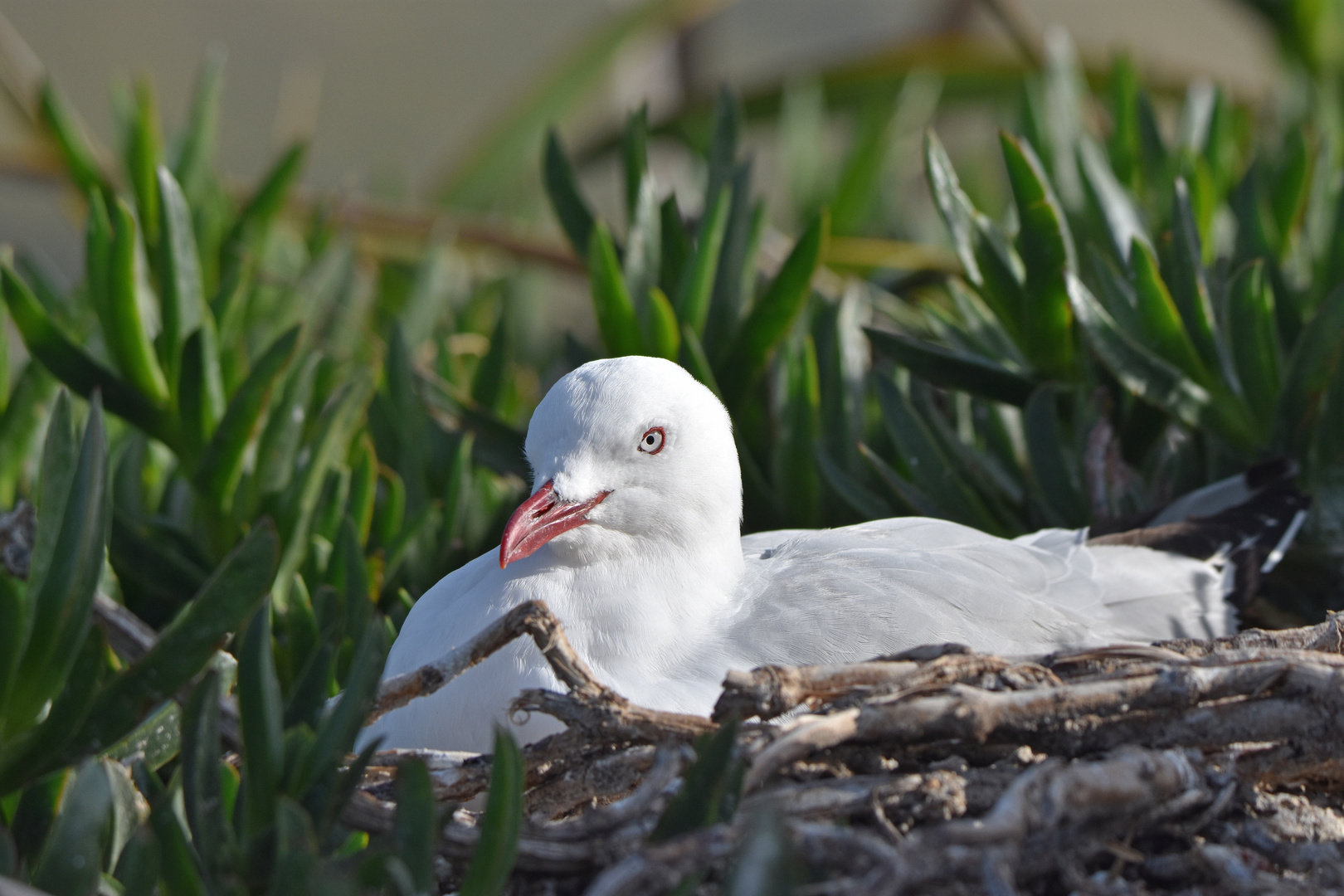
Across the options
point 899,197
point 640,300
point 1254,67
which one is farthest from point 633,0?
point 640,300

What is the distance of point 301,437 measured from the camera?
2355 millimetres

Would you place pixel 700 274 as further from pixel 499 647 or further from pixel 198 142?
pixel 198 142

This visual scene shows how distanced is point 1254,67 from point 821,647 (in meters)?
5.72

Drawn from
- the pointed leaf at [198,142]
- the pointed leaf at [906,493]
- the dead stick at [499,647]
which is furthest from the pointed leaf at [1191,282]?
the pointed leaf at [198,142]

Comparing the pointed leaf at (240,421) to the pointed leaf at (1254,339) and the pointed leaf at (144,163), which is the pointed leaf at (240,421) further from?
the pointed leaf at (1254,339)

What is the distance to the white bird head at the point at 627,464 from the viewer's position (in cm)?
177

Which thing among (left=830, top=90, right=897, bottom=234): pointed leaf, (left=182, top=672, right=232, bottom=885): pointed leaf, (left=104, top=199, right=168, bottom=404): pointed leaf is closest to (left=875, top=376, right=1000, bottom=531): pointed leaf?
(left=104, top=199, right=168, bottom=404): pointed leaf

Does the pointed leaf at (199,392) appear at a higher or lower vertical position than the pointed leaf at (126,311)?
lower

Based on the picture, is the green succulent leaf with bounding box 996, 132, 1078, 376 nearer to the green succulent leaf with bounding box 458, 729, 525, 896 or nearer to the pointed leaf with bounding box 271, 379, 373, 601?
the pointed leaf with bounding box 271, 379, 373, 601

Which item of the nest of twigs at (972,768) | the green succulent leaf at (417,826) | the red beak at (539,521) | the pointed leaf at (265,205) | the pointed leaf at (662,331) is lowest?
the nest of twigs at (972,768)

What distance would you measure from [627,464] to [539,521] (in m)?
0.16

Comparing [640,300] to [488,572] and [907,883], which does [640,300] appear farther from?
[907,883]

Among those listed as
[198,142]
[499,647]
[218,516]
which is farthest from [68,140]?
[499,647]

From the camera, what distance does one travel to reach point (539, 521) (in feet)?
5.63
